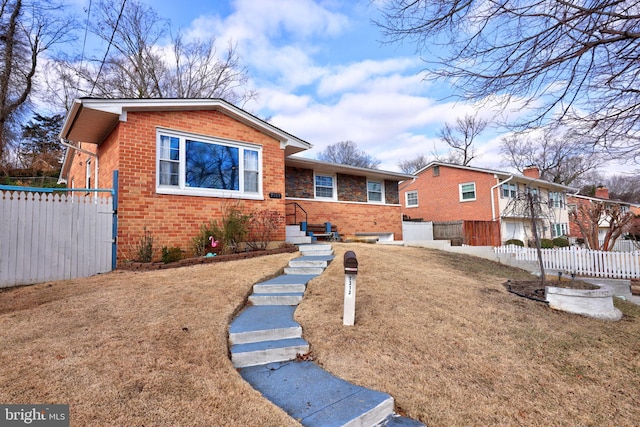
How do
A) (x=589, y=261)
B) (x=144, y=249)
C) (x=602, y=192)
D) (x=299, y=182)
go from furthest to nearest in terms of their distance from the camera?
1. (x=602, y=192)
2. (x=589, y=261)
3. (x=299, y=182)
4. (x=144, y=249)

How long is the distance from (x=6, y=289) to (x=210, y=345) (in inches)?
200

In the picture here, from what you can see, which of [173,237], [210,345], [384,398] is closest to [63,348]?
[210,345]

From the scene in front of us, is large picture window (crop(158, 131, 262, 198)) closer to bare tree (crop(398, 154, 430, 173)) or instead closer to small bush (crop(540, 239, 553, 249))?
small bush (crop(540, 239, 553, 249))

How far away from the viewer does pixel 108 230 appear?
7344mm

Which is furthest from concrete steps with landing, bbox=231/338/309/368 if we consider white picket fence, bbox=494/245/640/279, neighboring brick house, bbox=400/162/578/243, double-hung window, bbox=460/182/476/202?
double-hung window, bbox=460/182/476/202

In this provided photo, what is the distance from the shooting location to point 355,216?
15.0 meters

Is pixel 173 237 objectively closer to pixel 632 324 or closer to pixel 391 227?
pixel 632 324

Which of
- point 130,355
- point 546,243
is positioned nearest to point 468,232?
point 546,243

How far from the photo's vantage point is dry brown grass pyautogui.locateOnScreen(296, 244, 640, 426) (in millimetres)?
2965

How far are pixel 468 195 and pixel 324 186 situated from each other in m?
13.6

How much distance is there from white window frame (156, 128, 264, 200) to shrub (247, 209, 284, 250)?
56cm

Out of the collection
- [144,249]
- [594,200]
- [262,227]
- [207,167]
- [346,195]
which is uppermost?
[594,200]

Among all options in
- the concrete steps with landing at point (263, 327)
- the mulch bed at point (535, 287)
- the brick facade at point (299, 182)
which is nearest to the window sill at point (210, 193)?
the brick facade at point (299, 182)

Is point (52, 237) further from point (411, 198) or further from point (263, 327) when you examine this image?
point (411, 198)
